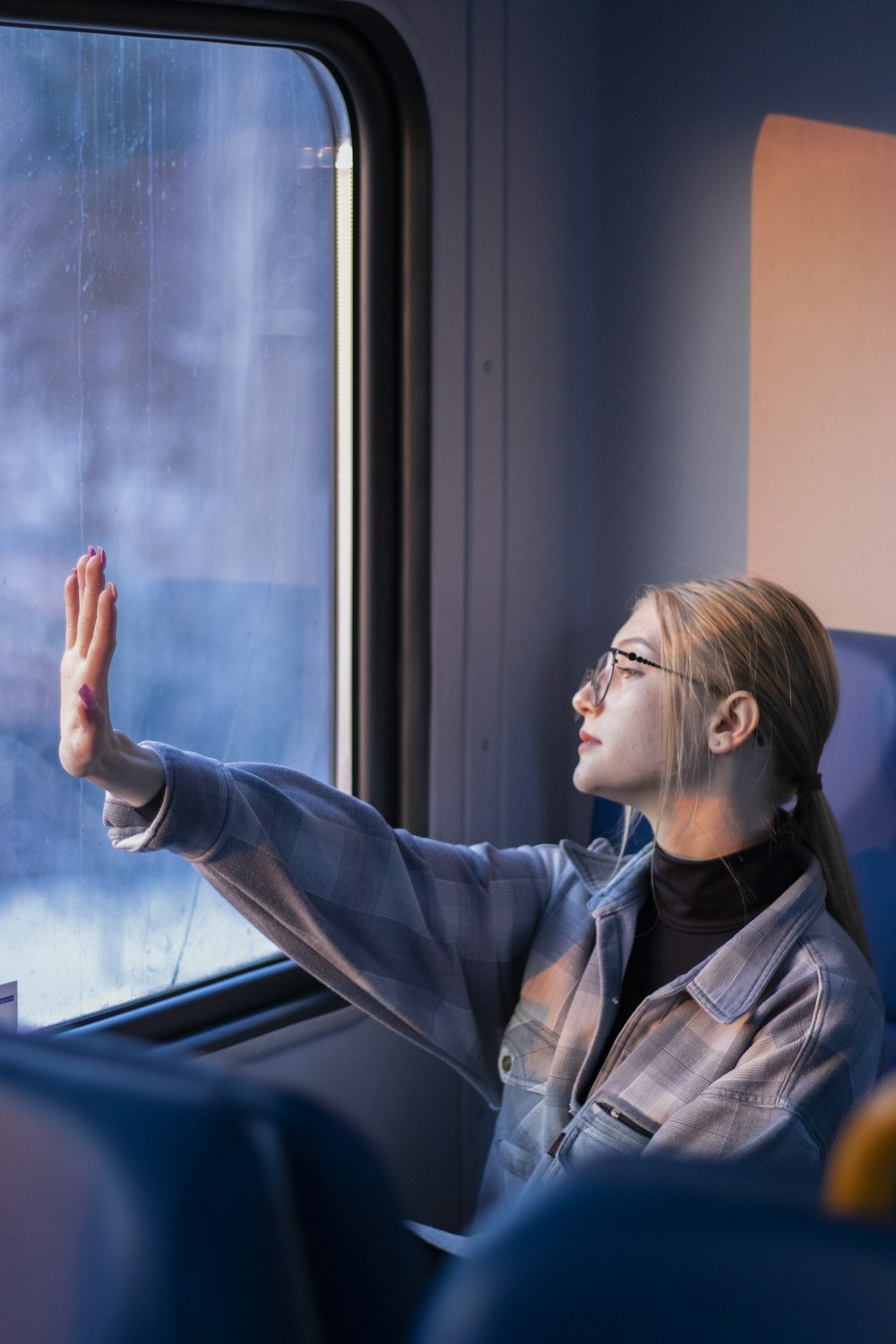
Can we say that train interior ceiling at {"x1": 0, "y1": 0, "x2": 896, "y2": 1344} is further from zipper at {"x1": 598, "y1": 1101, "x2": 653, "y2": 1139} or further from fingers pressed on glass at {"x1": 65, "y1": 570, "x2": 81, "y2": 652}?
zipper at {"x1": 598, "y1": 1101, "x2": 653, "y2": 1139}

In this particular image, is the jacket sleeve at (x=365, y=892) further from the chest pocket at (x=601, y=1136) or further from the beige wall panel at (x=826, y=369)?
the beige wall panel at (x=826, y=369)

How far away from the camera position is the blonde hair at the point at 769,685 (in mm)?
1621

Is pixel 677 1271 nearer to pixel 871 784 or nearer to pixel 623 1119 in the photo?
pixel 623 1119

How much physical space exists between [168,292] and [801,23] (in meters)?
1.08

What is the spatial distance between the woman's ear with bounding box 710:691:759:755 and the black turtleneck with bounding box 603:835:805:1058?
0.13 meters

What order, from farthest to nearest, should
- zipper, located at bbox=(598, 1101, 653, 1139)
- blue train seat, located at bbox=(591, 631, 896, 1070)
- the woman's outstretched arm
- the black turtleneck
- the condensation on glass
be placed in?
blue train seat, located at bbox=(591, 631, 896, 1070), the condensation on glass, the black turtleneck, zipper, located at bbox=(598, 1101, 653, 1139), the woman's outstretched arm

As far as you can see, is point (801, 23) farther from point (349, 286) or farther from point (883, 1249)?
point (883, 1249)

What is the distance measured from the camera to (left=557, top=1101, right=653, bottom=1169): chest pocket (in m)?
1.47

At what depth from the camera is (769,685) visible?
1.63 m

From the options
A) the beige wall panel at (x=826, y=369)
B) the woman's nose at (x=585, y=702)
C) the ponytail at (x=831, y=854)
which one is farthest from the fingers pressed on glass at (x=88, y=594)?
the beige wall panel at (x=826, y=369)

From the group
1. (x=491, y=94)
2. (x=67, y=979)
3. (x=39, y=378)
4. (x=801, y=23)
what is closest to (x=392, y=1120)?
(x=67, y=979)

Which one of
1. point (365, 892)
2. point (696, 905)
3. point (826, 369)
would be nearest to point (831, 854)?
point (696, 905)

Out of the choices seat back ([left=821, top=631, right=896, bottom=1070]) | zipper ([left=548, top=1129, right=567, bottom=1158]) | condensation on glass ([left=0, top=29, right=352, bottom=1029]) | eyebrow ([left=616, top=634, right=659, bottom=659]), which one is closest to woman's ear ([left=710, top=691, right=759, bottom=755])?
eyebrow ([left=616, top=634, right=659, bottom=659])

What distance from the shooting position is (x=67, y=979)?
1.84 m
